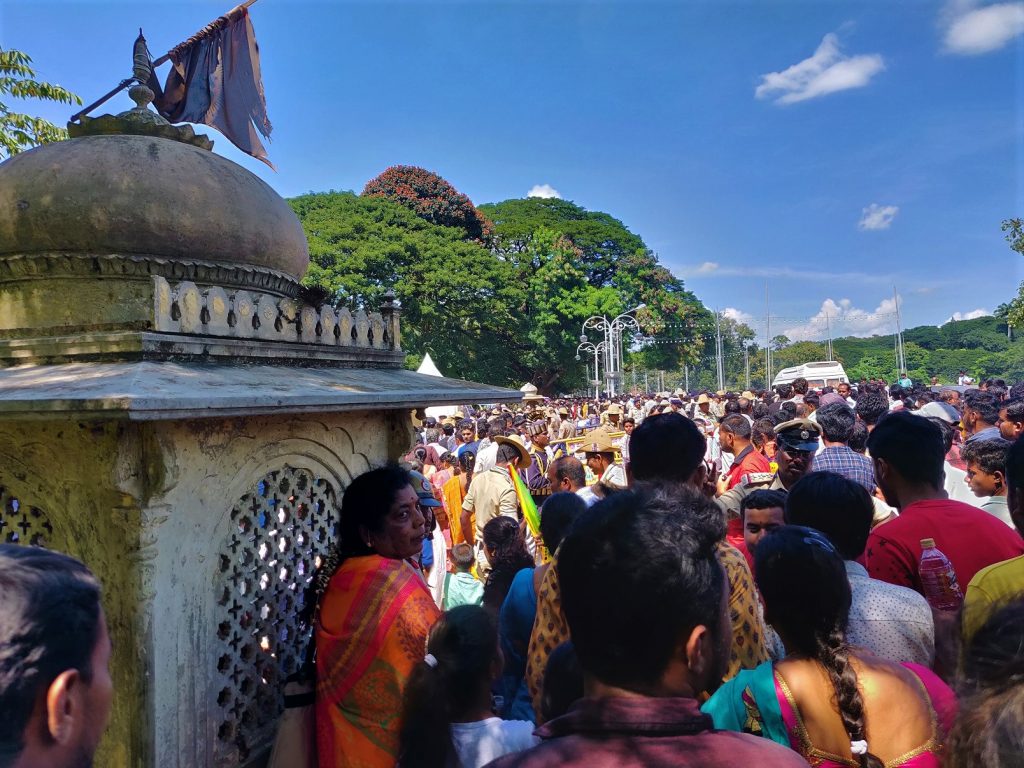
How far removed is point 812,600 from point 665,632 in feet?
2.77

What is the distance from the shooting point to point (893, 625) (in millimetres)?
2314

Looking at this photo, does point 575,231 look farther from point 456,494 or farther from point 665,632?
point 665,632

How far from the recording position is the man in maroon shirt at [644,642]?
1275mm

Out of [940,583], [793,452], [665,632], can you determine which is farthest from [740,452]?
[665,632]

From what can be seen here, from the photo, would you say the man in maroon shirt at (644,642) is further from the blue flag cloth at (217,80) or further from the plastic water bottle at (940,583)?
the blue flag cloth at (217,80)

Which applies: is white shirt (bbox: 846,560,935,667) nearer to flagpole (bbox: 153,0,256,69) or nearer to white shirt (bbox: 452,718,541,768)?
white shirt (bbox: 452,718,541,768)

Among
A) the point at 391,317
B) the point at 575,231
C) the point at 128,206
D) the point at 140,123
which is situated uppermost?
the point at 575,231

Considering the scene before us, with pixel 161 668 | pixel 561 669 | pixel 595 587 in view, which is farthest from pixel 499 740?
pixel 161 668

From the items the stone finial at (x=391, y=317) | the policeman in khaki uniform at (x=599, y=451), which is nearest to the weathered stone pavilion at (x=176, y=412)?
the stone finial at (x=391, y=317)

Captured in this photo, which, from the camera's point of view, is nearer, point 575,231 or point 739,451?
point 739,451

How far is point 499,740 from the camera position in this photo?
2.30 m

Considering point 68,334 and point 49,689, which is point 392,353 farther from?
point 49,689

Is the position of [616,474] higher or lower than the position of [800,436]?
lower

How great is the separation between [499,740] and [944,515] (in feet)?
7.49
